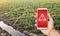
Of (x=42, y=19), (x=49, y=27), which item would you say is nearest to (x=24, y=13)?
(x=42, y=19)

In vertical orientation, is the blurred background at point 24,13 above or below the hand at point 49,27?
above

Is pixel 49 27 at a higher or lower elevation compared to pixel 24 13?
lower

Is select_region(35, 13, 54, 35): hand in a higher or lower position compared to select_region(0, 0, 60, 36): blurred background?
lower

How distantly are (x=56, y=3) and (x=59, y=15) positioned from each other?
0.48 feet

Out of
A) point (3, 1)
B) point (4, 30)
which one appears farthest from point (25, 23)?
point (3, 1)

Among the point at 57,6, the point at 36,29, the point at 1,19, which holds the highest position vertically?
the point at 57,6

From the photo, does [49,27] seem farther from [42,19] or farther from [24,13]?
[24,13]

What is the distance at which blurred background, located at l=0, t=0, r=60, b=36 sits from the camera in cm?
182

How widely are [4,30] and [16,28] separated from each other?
14 cm

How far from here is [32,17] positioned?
183cm

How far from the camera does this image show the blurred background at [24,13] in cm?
182

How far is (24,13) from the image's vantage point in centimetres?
184

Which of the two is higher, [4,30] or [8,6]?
[8,6]

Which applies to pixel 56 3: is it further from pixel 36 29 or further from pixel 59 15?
pixel 36 29
